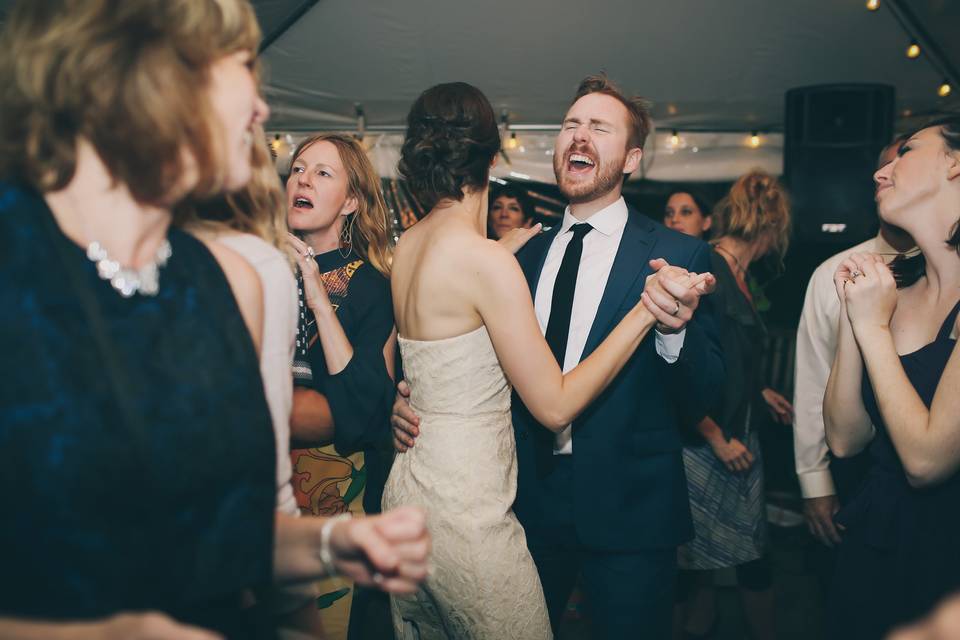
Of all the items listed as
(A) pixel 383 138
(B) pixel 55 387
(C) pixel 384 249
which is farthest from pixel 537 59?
(B) pixel 55 387

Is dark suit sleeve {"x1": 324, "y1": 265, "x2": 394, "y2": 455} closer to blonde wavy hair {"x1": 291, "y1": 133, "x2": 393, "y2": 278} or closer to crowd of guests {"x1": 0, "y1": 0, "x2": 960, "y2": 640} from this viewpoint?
crowd of guests {"x1": 0, "y1": 0, "x2": 960, "y2": 640}

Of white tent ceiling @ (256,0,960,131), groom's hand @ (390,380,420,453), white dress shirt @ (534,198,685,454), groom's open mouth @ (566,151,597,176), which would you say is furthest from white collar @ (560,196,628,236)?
white tent ceiling @ (256,0,960,131)

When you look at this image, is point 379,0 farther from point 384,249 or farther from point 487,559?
point 487,559

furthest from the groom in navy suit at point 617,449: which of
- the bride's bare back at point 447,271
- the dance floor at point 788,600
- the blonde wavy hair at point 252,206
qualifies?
the dance floor at point 788,600

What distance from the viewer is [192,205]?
1.10 m

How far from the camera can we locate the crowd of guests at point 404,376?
82 centimetres

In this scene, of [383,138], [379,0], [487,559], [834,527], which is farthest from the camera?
[383,138]

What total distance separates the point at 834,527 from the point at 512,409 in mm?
1066

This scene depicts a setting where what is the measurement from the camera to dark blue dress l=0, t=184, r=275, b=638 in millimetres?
789

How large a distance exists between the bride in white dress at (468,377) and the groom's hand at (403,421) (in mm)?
23

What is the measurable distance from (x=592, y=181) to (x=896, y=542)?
1.15 meters

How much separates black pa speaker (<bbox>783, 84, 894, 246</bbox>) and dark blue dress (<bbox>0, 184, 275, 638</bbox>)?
5.08 metres

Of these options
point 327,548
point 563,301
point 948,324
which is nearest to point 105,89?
point 327,548

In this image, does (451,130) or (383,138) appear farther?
(383,138)
